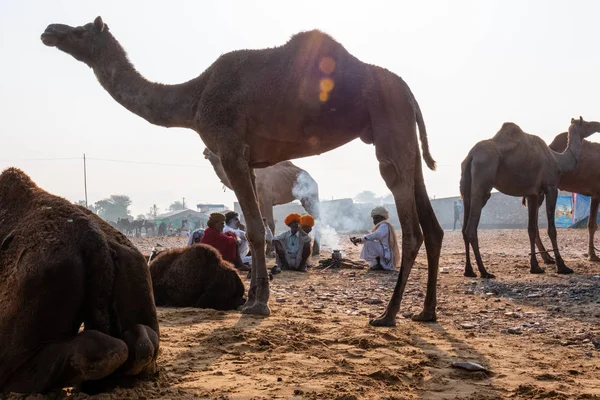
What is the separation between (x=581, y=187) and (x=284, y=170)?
29.7 feet

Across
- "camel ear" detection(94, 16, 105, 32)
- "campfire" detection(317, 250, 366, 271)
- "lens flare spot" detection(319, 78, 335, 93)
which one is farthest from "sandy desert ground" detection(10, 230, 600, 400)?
"campfire" detection(317, 250, 366, 271)

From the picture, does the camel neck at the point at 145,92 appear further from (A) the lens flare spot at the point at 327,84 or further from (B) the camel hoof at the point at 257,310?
(B) the camel hoof at the point at 257,310

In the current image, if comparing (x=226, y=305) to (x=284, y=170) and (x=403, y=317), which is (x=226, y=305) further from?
(x=284, y=170)

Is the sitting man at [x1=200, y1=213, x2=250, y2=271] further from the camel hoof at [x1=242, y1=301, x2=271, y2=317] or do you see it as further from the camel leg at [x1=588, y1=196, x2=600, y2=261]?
the camel leg at [x1=588, y1=196, x2=600, y2=261]

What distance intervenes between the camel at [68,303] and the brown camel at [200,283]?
3328mm

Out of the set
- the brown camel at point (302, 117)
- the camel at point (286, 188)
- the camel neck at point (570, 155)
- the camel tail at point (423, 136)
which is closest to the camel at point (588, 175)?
the camel neck at point (570, 155)

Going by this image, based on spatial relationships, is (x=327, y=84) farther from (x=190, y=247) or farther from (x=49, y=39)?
(x=49, y=39)

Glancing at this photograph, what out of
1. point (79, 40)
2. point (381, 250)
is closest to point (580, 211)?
point (381, 250)

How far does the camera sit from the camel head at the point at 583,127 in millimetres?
14164

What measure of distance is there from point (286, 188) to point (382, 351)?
15.2m

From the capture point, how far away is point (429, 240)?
21.3 feet

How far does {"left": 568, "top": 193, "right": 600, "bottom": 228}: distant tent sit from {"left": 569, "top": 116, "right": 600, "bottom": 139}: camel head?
21274 millimetres

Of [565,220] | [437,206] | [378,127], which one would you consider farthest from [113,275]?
[437,206]

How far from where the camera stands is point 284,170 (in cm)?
1964
